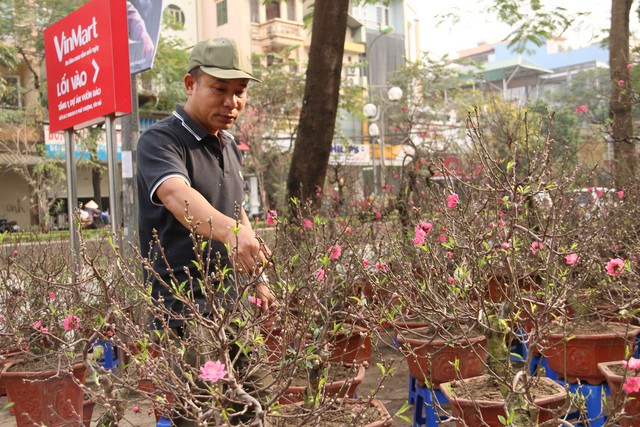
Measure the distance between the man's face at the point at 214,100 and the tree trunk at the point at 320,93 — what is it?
11.1 ft

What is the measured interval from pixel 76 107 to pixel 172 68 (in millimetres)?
16270

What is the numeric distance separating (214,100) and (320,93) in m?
3.60

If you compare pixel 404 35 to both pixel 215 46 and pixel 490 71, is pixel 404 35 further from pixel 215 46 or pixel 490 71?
pixel 215 46

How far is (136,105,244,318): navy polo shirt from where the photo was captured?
2.34m

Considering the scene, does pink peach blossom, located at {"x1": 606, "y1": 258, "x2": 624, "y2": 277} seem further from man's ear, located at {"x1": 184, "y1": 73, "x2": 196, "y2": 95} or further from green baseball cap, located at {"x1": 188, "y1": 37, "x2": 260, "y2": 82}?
man's ear, located at {"x1": 184, "y1": 73, "x2": 196, "y2": 95}

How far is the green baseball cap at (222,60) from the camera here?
2426 millimetres

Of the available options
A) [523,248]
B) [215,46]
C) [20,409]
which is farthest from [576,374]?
[20,409]

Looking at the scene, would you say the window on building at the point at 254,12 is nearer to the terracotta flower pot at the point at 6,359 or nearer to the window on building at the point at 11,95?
the window on building at the point at 11,95

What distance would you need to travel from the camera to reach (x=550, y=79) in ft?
170

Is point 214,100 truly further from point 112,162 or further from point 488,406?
point 112,162

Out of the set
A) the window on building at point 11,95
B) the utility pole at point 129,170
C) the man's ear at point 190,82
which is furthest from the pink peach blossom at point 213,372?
the window on building at point 11,95

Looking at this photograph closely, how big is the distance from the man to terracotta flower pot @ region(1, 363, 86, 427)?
154cm

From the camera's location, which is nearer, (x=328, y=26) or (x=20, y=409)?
(x=20, y=409)

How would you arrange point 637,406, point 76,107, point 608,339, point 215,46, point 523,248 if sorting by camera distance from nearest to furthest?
point 215,46, point 637,406, point 523,248, point 608,339, point 76,107
